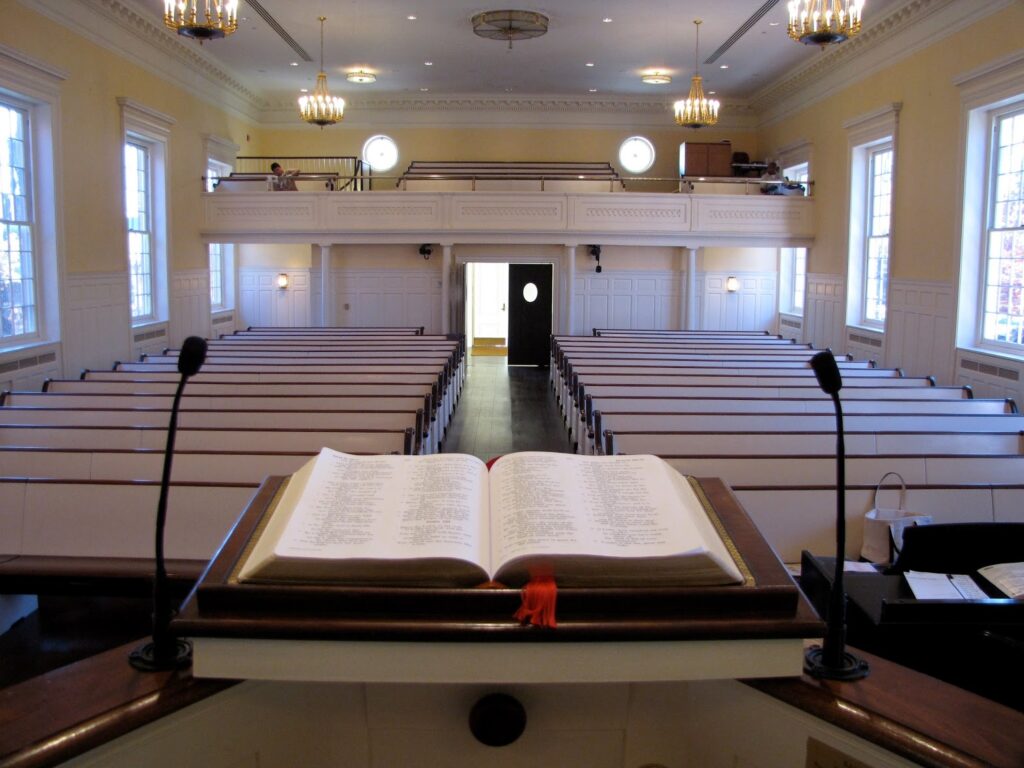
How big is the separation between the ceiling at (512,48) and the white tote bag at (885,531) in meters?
8.86

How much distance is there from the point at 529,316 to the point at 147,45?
8.03 m

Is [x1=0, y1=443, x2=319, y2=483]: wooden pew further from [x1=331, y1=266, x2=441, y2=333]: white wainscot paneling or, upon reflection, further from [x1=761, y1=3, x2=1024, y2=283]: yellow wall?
[x1=331, y1=266, x2=441, y2=333]: white wainscot paneling

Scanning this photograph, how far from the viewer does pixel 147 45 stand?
1181 cm

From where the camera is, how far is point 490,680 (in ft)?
4.19

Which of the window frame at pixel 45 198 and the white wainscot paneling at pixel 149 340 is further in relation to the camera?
the white wainscot paneling at pixel 149 340

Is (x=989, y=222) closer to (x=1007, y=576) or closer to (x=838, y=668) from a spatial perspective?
(x=1007, y=576)

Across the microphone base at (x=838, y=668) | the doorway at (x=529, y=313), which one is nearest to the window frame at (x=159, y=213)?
the doorway at (x=529, y=313)

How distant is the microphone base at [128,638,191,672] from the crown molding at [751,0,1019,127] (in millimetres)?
9955

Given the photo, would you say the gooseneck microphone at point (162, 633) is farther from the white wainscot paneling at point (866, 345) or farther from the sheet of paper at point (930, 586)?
the white wainscot paneling at point (866, 345)

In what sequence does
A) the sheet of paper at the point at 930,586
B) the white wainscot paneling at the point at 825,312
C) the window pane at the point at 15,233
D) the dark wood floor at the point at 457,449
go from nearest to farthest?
1. the sheet of paper at the point at 930,586
2. the dark wood floor at the point at 457,449
3. the window pane at the point at 15,233
4. the white wainscot paneling at the point at 825,312

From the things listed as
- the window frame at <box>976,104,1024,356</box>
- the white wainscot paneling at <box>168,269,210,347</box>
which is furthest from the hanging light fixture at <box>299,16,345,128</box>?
the window frame at <box>976,104,1024,356</box>

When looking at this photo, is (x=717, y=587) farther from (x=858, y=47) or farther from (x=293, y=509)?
(x=858, y=47)

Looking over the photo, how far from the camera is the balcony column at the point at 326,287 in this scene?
48.8 feet

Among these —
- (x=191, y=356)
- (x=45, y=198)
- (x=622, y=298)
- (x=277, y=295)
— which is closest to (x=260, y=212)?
(x=277, y=295)
